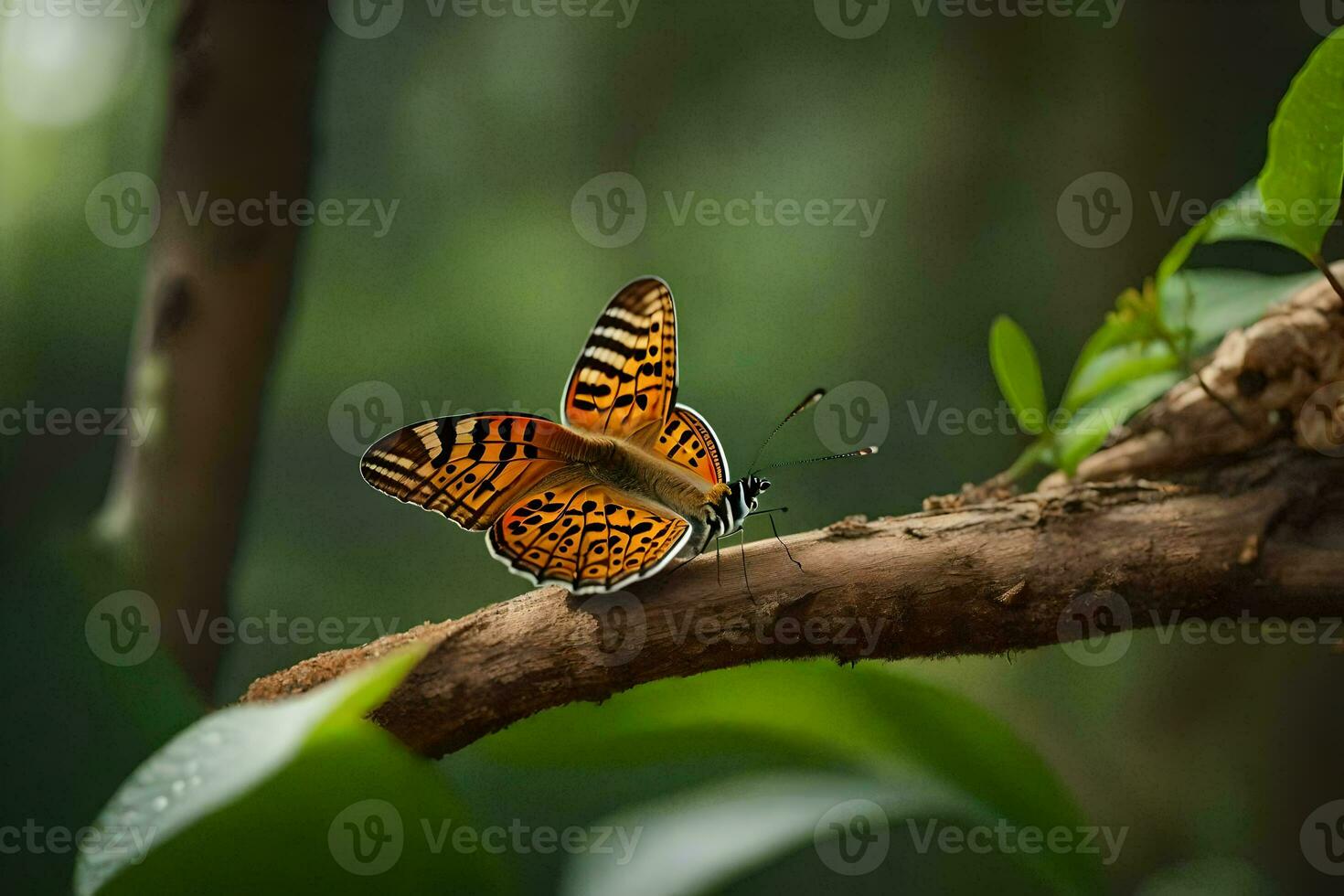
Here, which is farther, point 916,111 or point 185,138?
point 916,111

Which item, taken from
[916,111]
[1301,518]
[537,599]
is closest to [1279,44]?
[916,111]

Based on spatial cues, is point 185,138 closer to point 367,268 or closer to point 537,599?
point 367,268
